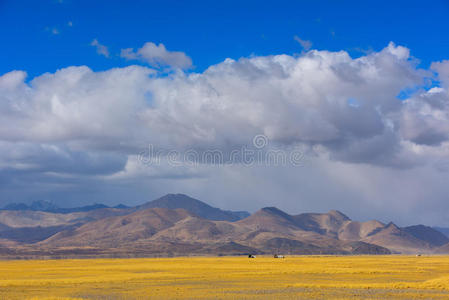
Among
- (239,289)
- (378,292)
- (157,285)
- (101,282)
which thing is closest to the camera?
(378,292)

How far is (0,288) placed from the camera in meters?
75.2

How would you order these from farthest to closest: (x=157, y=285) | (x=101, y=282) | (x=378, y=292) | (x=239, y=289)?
(x=101, y=282) < (x=157, y=285) < (x=239, y=289) < (x=378, y=292)

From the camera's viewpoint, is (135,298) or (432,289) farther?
(432,289)

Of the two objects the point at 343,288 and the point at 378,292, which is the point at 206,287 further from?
the point at 378,292

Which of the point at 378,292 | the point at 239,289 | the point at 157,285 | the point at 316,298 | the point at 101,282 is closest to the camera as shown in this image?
the point at 316,298

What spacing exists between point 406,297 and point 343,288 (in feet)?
40.0

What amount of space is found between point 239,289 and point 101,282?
83.0ft

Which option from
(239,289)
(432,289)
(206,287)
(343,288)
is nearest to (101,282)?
(206,287)

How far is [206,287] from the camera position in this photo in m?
74.5

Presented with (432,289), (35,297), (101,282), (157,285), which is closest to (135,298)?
(35,297)

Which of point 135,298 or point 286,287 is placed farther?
point 286,287

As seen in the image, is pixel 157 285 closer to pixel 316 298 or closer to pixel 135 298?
pixel 135 298

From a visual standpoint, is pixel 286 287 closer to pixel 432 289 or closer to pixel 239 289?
pixel 239 289

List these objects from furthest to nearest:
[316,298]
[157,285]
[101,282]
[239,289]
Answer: [101,282] < [157,285] < [239,289] < [316,298]
